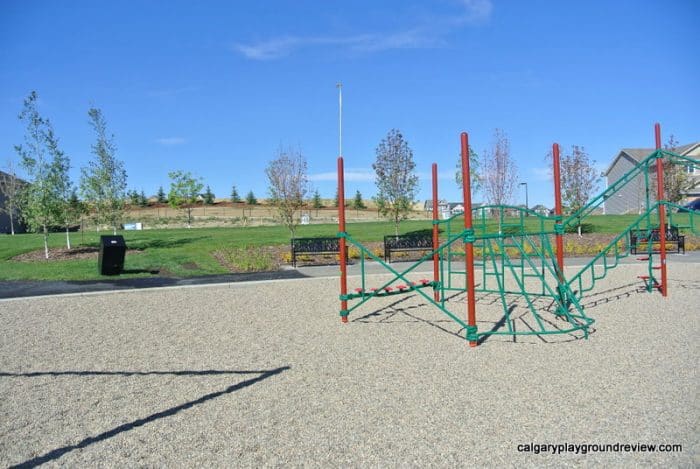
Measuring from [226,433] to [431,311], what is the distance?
559cm

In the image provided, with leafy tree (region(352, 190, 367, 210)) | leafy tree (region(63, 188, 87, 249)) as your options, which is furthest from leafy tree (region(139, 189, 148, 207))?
leafy tree (region(63, 188, 87, 249))

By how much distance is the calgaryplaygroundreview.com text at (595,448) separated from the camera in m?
3.47

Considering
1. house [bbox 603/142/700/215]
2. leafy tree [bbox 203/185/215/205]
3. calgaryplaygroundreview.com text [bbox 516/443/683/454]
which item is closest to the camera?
calgaryplaygroundreview.com text [bbox 516/443/683/454]

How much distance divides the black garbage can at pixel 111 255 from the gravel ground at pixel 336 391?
6063mm

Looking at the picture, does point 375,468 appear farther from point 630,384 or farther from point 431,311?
point 431,311

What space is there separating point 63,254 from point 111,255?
19.4 feet

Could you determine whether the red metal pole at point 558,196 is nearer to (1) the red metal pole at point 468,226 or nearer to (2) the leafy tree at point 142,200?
(1) the red metal pole at point 468,226

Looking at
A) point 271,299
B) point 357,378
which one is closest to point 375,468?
point 357,378

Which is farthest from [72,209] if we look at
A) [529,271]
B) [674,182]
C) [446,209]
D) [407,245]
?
[446,209]

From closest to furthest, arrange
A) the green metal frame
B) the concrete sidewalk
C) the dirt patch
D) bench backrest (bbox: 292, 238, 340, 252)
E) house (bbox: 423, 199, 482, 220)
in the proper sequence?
the green metal frame < the concrete sidewalk < bench backrest (bbox: 292, 238, 340, 252) < the dirt patch < house (bbox: 423, 199, 482, 220)

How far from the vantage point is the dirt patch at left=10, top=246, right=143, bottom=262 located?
59.7 ft

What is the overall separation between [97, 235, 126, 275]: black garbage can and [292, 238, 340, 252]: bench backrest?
533 cm

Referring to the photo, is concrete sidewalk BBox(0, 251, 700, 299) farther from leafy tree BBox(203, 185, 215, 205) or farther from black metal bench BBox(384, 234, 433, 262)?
leafy tree BBox(203, 185, 215, 205)

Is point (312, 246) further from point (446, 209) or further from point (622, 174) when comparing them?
point (446, 209)
